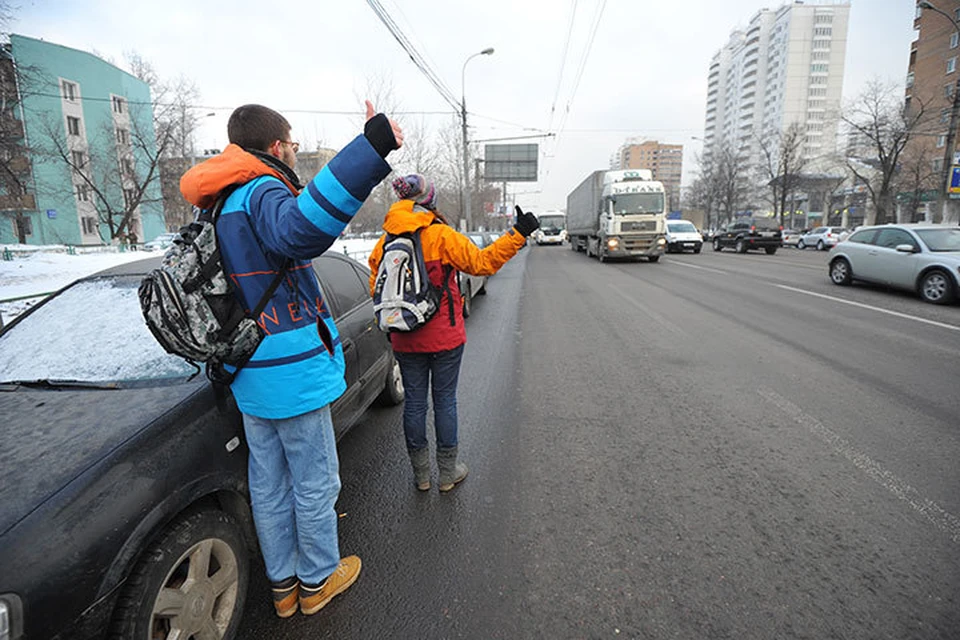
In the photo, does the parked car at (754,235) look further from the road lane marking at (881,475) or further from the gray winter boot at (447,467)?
the gray winter boot at (447,467)

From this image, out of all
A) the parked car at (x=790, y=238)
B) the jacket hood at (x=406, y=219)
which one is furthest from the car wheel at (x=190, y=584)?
the parked car at (x=790, y=238)

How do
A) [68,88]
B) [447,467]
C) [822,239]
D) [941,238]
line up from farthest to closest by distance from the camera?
[68,88]
[822,239]
[941,238]
[447,467]

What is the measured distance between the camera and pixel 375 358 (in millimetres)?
3801

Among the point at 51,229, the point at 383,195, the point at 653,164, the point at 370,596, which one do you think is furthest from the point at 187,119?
the point at 653,164

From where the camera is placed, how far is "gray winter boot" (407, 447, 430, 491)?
118 inches

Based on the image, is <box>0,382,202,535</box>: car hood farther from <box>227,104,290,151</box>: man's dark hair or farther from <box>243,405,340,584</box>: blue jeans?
<box>227,104,290,151</box>: man's dark hair

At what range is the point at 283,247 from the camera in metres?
1.56

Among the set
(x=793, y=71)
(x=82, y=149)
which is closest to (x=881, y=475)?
(x=82, y=149)

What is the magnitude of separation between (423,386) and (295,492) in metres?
1.07

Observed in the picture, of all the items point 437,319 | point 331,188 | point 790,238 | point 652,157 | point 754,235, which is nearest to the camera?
point 331,188

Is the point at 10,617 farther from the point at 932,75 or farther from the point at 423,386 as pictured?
the point at 932,75

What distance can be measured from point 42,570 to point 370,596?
49.6 inches

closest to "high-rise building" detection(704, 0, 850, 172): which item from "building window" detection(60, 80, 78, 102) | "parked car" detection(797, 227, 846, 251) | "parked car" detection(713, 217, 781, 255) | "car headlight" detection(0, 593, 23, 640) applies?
"parked car" detection(797, 227, 846, 251)

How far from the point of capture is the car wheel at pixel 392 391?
14.3 ft
